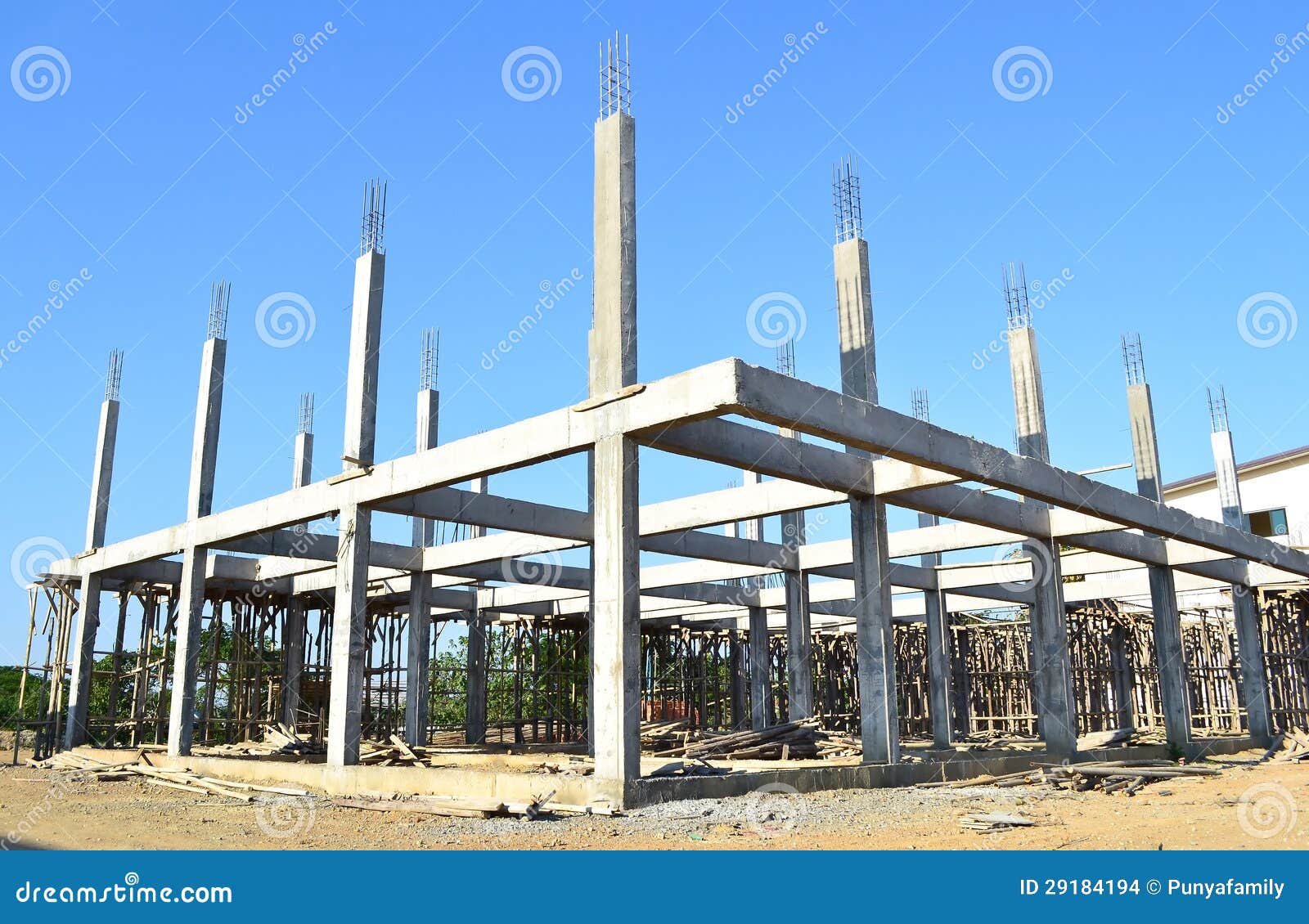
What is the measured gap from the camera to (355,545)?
51.0 feet

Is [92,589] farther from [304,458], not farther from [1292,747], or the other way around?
[1292,747]

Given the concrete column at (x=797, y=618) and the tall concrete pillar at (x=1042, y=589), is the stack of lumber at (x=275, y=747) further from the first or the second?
the tall concrete pillar at (x=1042, y=589)

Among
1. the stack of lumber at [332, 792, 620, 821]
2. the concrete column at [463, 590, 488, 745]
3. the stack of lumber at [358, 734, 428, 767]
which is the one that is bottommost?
the stack of lumber at [332, 792, 620, 821]

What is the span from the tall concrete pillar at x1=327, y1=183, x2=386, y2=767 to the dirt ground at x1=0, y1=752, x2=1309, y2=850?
83.7 inches

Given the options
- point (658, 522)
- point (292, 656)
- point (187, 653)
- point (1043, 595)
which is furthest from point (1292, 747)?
point (292, 656)

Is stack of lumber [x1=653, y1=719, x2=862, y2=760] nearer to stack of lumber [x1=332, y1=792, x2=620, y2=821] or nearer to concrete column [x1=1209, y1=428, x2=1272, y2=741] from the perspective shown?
stack of lumber [x1=332, y1=792, x2=620, y2=821]

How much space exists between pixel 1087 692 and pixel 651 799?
19.4 metres

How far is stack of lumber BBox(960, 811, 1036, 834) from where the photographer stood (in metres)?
9.84

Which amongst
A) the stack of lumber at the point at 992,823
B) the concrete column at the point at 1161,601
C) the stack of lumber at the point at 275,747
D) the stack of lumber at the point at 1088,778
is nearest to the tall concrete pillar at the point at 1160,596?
the concrete column at the point at 1161,601

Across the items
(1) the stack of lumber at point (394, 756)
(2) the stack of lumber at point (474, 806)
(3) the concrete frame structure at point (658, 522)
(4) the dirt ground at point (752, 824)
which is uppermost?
(3) the concrete frame structure at point (658, 522)

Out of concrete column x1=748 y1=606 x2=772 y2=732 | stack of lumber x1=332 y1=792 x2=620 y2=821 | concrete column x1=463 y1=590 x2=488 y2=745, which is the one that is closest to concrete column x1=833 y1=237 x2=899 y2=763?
stack of lumber x1=332 y1=792 x2=620 y2=821

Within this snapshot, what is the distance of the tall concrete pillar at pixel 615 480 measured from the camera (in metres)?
11.1

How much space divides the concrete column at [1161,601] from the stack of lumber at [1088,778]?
5.12m
